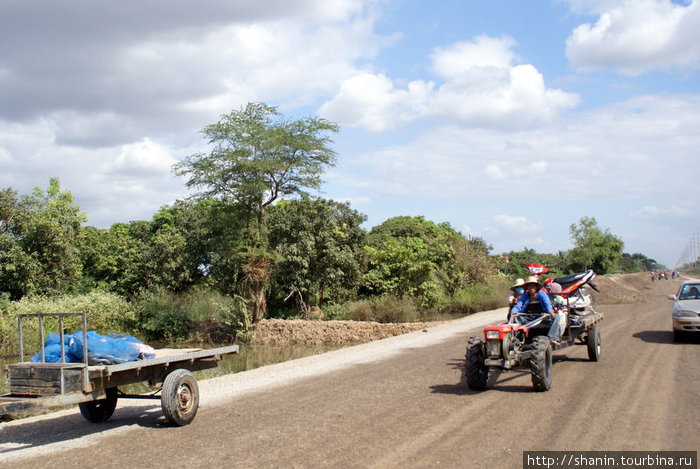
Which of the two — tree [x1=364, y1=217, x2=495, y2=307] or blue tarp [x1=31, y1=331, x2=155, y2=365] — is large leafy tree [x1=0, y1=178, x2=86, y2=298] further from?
blue tarp [x1=31, y1=331, x2=155, y2=365]

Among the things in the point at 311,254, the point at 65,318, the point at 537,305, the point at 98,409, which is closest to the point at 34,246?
the point at 65,318

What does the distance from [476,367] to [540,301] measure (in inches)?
100

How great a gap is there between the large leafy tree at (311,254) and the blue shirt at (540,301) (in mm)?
20675

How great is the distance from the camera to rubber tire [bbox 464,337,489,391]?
10062mm

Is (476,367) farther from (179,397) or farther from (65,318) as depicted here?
(65,318)

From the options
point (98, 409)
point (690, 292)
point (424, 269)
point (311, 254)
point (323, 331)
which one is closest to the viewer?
point (98, 409)

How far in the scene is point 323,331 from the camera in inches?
1136

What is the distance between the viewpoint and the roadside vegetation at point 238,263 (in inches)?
1153

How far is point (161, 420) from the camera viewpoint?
30.3 feet

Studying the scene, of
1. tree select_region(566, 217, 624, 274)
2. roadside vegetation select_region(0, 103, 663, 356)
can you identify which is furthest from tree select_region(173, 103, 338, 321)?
tree select_region(566, 217, 624, 274)

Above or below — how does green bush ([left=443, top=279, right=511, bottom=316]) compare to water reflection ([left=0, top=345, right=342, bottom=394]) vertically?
above

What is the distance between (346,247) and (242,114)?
34.1 feet

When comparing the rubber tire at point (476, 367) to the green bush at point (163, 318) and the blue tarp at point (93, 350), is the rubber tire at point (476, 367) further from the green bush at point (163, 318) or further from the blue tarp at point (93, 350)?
the green bush at point (163, 318)

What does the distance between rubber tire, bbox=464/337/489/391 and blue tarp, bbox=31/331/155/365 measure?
5.60 metres
